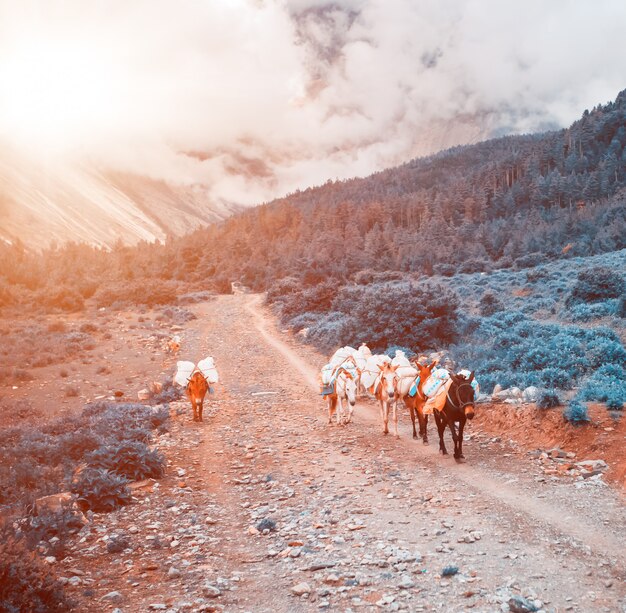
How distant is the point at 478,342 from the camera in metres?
19.7

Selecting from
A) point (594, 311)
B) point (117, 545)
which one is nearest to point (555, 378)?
point (594, 311)

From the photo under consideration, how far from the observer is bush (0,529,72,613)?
5285 mm

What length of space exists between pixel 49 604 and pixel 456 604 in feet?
15.5

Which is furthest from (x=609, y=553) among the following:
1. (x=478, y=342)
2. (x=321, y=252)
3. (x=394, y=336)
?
(x=321, y=252)

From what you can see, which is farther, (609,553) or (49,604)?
(609,553)

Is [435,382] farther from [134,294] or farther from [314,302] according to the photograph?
[134,294]

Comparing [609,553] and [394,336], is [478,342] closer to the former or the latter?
[394,336]

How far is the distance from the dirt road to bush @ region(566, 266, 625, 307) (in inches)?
598

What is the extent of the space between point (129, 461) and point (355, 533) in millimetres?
5419

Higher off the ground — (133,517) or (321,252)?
(321,252)

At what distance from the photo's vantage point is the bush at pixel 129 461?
401 inches

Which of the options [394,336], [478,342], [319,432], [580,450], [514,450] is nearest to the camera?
[580,450]

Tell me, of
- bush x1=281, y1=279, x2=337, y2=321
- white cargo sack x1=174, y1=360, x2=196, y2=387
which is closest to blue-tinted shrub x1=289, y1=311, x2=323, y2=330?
bush x1=281, y1=279, x2=337, y2=321

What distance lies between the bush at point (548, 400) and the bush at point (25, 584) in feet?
33.9
